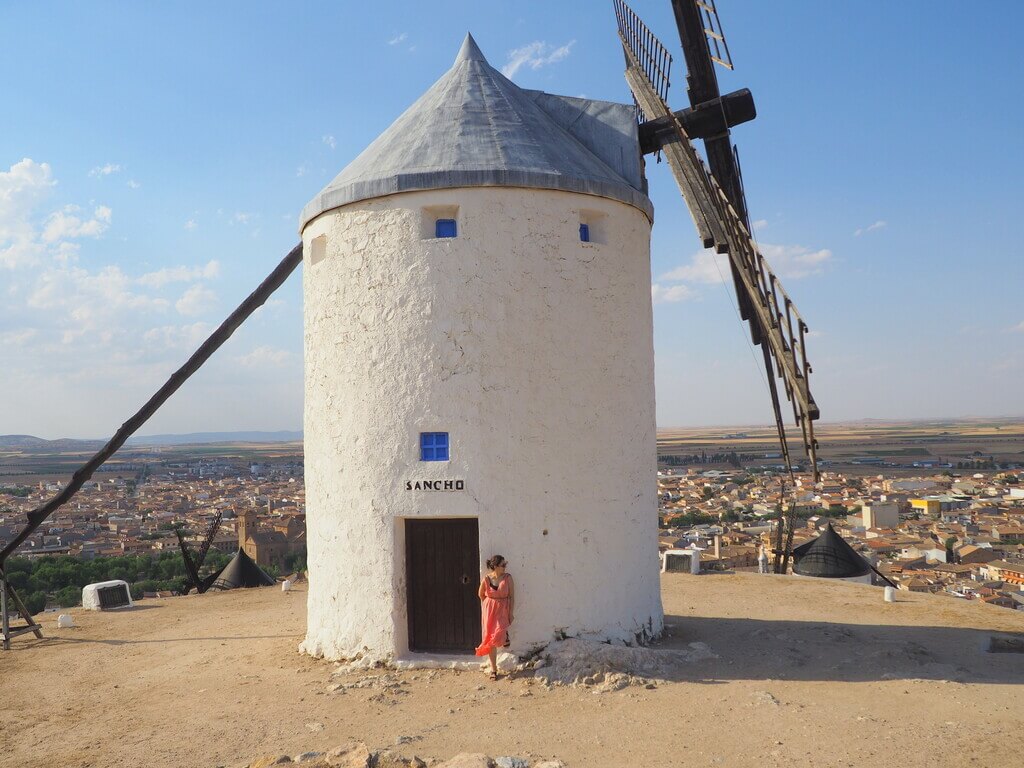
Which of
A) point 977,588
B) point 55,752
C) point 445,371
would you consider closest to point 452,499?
point 445,371

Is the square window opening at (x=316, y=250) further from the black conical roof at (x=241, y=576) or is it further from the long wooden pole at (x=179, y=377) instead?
the black conical roof at (x=241, y=576)

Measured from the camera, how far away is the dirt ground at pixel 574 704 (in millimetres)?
6270

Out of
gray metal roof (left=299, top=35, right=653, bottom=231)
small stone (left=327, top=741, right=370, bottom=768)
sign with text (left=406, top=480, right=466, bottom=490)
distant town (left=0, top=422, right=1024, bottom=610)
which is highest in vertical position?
gray metal roof (left=299, top=35, right=653, bottom=231)

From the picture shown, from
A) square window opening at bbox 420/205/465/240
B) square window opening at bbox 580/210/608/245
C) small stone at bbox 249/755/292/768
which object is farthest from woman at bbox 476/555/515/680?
square window opening at bbox 580/210/608/245

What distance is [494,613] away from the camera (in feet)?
26.3

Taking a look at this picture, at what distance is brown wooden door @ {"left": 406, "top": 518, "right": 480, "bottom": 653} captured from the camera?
8570 millimetres

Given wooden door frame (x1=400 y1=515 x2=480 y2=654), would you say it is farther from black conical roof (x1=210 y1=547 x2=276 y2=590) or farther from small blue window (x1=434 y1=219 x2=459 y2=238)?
black conical roof (x1=210 y1=547 x2=276 y2=590)

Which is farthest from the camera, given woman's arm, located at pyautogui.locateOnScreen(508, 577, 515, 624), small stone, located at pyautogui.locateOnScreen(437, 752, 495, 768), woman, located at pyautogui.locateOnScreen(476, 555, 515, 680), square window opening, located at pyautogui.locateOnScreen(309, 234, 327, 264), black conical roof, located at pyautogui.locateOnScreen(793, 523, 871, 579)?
black conical roof, located at pyautogui.locateOnScreen(793, 523, 871, 579)

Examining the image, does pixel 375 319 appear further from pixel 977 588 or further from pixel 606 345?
pixel 977 588

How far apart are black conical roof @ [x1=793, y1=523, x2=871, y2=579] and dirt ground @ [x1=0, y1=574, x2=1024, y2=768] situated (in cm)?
428

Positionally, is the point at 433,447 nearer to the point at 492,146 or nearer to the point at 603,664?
the point at 603,664

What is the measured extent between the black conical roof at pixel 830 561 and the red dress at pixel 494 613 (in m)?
8.92

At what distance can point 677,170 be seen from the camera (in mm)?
10555

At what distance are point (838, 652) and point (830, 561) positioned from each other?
6.81 m
